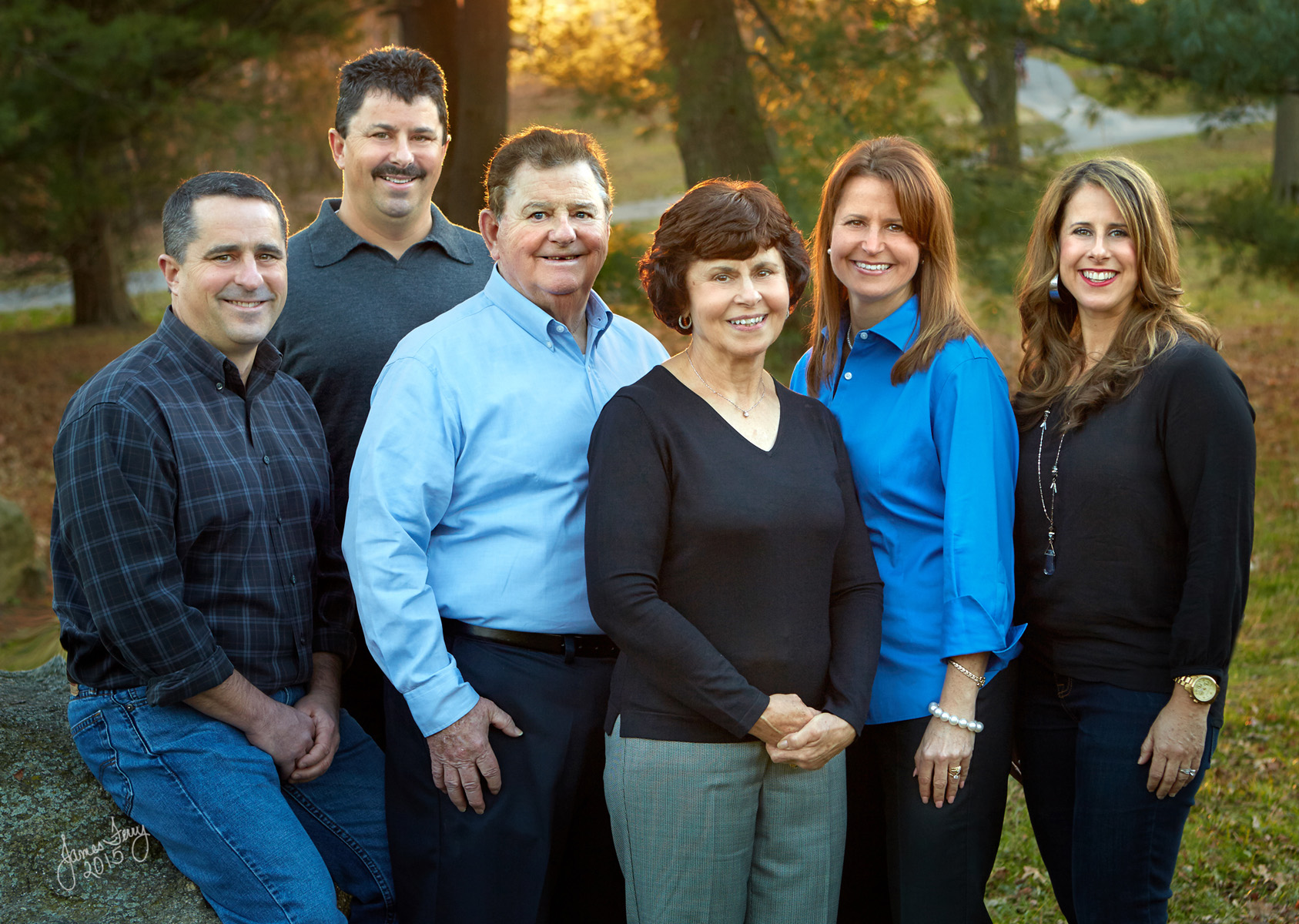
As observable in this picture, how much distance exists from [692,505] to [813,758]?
60 centimetres

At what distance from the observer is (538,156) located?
2.70 metres

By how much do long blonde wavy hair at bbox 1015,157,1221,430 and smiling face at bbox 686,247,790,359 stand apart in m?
0.75

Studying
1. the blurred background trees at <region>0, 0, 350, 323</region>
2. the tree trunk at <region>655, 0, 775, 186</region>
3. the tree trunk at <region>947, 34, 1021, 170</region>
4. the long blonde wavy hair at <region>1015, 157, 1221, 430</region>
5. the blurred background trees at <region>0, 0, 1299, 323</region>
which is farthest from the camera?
the blurred background trees at <region>0, 0, 350, 323</region>

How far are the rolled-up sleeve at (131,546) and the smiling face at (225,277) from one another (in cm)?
32

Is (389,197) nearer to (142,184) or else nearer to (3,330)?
(142,184)

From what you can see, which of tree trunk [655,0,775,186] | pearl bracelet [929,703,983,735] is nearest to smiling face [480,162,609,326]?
pearl bracelet [929,703,983,735]

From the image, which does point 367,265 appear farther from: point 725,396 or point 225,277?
point 725,396

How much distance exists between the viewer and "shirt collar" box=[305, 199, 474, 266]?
3.36 m

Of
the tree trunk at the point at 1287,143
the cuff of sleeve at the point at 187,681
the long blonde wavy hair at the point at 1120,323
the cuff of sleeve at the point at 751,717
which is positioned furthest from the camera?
the tree trunk at the point at 1287,143

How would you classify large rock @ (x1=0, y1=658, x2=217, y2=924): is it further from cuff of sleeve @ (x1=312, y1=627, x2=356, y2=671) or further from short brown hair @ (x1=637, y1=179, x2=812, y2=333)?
short brown hair @ (x1=637, y1=179, x2=812, y2=333)

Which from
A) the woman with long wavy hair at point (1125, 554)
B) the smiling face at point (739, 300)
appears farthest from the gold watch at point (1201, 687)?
the smiling face at point (739, 300)

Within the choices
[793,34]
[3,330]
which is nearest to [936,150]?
[793,34]

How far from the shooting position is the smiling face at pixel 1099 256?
106 inches
